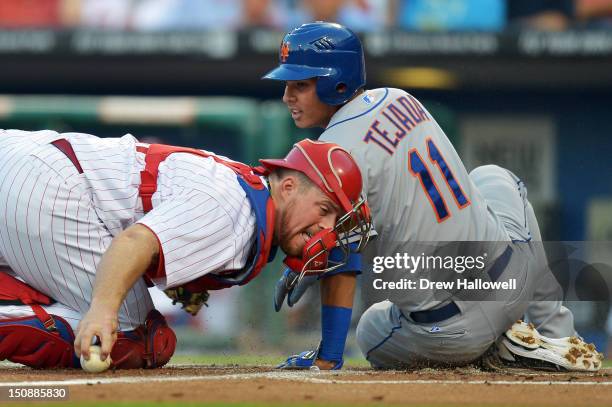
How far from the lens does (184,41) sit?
12.5m

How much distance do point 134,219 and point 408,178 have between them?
3.49 feet

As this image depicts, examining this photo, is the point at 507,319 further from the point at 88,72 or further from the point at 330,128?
the point at 88,72

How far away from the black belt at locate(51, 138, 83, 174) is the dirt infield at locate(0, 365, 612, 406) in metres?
0.68

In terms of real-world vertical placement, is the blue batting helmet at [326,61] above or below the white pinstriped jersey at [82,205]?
above

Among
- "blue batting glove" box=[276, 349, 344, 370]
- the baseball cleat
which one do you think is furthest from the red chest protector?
the baseball cleat

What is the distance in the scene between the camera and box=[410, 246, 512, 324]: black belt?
171 inches

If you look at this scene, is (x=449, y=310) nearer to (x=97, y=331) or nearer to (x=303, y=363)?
(x=303, y=363)

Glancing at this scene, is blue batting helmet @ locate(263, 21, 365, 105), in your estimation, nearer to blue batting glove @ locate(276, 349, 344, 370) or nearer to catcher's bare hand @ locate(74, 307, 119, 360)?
blue batting glove @ locate(276, 349, 344, 370)

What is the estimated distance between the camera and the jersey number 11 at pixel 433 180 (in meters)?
4.28

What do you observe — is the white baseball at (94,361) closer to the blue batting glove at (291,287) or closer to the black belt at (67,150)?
the black belt at (67,150)

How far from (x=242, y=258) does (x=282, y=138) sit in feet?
25.3

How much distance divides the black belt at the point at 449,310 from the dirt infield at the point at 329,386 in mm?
262

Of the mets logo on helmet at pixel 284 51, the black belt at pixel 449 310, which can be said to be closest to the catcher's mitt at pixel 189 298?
the black belt at pixel 449 310

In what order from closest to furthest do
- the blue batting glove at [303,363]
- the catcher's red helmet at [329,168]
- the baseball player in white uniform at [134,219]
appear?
the baseball player in white uniform at [134,219]
the catcher's red helmet at [329,168]
the blue batting glove at [303,363]
